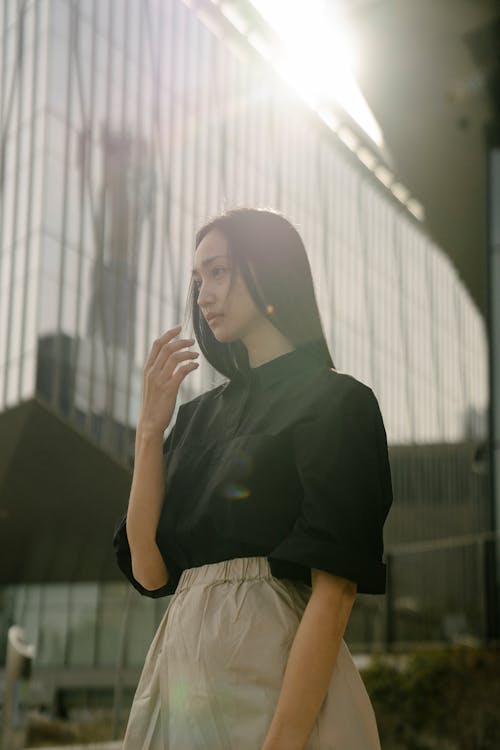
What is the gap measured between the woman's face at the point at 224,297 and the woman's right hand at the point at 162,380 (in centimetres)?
9

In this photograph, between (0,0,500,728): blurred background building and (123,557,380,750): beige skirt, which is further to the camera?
(0,0,500,728): blurred background building

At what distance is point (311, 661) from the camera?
149cm

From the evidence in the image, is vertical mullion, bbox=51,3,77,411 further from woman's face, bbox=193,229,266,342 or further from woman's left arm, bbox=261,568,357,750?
woman's left arm, bbox=261,568,357,750

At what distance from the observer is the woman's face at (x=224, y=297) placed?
5.94 feet

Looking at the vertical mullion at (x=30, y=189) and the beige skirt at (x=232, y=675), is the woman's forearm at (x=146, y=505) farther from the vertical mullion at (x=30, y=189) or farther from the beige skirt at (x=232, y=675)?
the vertical mullion at (x=30, y=189)

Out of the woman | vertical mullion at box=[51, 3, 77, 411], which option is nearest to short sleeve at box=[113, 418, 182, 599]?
the woman

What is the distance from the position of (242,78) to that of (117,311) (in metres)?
7.94

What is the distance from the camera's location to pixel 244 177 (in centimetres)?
2580

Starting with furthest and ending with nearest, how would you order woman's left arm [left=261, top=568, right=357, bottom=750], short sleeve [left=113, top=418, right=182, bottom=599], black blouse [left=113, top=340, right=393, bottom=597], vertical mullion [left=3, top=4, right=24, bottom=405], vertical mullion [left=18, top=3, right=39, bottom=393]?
vertical mullion [left=3, top=4, right=24, bottom=405] < vertical mullion [left=18, top=3, right=39, bottom=393] < short sleeve [left=113, top=418, right=182, bottom=599] < black blouse [left=113, top=340, right=393, bottom=597] < woman's left arm [left=261, top=568, right=357, bottom=750]

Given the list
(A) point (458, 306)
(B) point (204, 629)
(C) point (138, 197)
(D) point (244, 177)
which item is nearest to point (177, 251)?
(C) point (138, 197)

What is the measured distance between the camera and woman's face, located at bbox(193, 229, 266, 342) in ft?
5.94

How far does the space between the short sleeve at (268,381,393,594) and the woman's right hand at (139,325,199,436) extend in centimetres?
25

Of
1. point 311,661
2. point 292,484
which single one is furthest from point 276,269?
point 311,661

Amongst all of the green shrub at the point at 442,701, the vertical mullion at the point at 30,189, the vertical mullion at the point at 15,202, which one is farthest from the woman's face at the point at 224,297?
the vertical mullion at the point at 15,202
